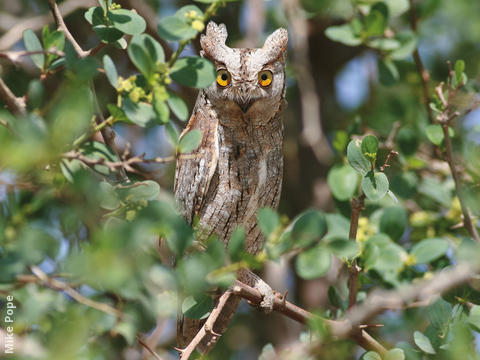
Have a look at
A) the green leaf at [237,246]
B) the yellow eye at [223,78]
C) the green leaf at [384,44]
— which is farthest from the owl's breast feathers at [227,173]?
the green leaf at [237,246]

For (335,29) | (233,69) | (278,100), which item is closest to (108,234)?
(233,69)

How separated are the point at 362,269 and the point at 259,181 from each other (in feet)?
1.78

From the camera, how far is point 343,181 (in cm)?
187

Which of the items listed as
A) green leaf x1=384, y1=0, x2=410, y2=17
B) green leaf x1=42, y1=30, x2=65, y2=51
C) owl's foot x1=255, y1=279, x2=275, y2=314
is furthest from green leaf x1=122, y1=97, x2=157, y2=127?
green leaf x1=384, y1=0, x2=410, y2=17

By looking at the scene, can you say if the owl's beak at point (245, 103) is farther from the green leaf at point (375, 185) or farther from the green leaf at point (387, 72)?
the green leaf at point (375, 185)

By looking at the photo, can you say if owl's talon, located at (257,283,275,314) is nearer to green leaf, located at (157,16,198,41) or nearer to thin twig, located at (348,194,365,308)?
thin twig, located at (348,194,365,308)

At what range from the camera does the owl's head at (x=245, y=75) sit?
180 centimetres

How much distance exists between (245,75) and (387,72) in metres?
0.60

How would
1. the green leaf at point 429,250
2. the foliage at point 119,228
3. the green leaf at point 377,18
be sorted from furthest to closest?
the green leaf at point 377,18 → the green leaf at point 429,250 → the foliage at point 119,228

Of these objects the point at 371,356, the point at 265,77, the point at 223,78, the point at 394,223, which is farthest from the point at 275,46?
the point at 371,356

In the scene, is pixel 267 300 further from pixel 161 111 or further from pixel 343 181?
pixel 161 111

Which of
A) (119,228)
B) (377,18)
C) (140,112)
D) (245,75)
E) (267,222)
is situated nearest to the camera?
(119,228)

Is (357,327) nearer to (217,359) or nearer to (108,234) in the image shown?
(217,359)

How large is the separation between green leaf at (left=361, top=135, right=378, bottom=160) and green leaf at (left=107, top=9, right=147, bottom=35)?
56 cm
